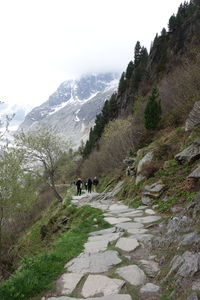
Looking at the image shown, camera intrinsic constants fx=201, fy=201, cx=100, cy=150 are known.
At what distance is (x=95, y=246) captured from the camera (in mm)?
5289

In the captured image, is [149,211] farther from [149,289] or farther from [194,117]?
[194,117]

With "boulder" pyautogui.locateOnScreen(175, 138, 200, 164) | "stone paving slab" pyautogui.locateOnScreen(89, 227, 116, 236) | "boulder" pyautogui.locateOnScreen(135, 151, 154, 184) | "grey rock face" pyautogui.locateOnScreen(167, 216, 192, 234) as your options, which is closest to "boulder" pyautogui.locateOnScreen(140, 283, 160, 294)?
"grey rock face" pyautogui.locateOnScreen(167, 216, 192, 234)

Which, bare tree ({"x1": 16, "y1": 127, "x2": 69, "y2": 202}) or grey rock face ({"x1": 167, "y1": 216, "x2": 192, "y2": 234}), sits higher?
bare tree ({"x1": 16, "y1": 127, "x2": 69, "y2": 202})

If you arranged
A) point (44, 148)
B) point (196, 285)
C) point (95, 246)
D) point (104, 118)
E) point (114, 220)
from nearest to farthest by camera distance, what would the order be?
point (196, 285), point (95, 246), point (114, 220), point (44, 148), point (104, 118)

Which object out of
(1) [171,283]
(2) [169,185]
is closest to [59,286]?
(1) [171,283]

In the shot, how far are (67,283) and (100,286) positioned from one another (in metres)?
0.63

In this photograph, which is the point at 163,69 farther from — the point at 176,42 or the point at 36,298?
the point at 36,298

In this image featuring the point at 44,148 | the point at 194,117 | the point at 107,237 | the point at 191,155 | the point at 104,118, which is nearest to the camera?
the point at 107,237

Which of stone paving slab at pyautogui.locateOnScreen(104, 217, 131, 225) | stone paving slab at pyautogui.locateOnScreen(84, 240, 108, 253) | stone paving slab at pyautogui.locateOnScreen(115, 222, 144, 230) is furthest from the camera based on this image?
stone paving slab at pyautogui.locateOnScreen(104, 217, 131, 225)

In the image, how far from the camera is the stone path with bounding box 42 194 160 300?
3225 mm

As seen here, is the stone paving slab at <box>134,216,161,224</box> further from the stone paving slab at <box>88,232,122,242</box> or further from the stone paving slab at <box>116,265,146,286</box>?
the stone paving slab at <box>116,265,146,286</box>

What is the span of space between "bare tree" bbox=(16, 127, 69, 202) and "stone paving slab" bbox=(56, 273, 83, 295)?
16.0m

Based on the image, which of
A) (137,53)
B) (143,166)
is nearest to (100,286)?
(143,166)

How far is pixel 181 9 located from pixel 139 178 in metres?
64.7
